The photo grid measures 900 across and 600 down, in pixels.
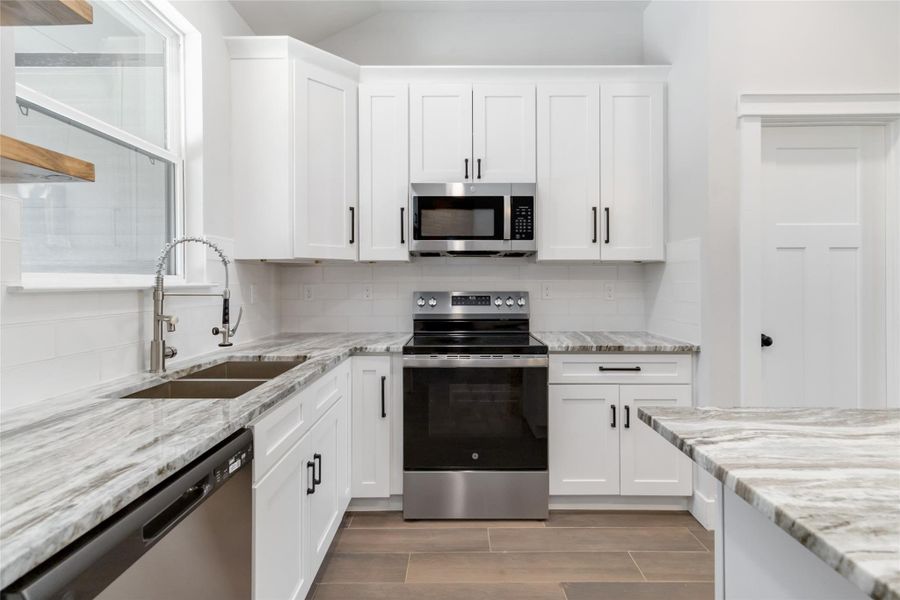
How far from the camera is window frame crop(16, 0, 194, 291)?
1.63 meters

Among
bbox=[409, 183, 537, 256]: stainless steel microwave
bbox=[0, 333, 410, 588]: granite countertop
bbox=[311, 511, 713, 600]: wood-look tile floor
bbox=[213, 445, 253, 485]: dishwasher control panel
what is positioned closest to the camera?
bbox=[0, 333, 410, 588]: granite countertop

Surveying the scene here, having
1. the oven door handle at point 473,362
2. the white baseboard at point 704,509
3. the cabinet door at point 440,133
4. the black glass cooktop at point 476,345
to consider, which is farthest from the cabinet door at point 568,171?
the white baseboard at point 704,509

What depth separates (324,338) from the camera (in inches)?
120

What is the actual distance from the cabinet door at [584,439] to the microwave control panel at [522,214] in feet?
2.90

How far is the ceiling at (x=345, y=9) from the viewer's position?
9.71ft

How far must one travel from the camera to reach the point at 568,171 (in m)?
2.96

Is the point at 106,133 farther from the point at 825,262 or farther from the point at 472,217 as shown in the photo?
the point at 825,262

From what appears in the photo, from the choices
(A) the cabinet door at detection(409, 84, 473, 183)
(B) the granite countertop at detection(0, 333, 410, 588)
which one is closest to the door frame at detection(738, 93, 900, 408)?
(A) the cabinet door at detection(409, 84, 473, 183)

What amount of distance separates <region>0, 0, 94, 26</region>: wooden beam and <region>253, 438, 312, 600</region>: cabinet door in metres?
1.21

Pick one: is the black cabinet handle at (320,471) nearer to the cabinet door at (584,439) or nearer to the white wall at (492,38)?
the cabinet door at (584,439)

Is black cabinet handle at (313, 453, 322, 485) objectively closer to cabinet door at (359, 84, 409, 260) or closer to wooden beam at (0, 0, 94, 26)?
cabinet door at (359, 84, 409, 260)

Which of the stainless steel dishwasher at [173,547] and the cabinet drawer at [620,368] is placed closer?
the stainless steel dishwasher at [173,547]

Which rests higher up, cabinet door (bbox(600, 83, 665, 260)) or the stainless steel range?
cabinet door (bbox(600, 83, 665, 260))

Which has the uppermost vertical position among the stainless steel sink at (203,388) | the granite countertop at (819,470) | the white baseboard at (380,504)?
the granite countertop at (819,470)
